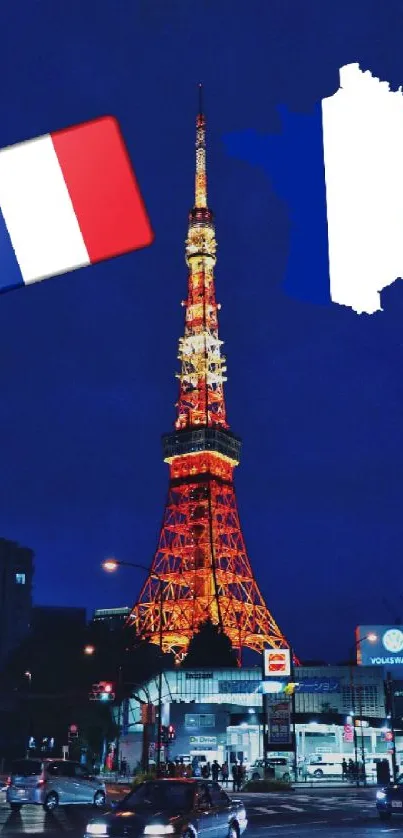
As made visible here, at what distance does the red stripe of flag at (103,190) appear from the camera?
2.90 meters

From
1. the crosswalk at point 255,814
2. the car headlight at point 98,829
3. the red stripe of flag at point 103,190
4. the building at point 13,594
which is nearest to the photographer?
the red stripe of flag at point 103,190

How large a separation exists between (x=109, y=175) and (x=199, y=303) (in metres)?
117

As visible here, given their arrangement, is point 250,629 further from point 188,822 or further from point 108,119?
point 108,119

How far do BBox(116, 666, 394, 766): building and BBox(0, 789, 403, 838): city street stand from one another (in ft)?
126

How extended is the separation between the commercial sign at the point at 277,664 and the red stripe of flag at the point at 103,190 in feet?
184

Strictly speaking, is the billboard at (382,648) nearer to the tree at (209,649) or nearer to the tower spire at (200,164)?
the tree at (209,649)

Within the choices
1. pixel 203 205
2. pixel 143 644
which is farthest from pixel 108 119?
pixel 203 205

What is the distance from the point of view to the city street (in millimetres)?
21641

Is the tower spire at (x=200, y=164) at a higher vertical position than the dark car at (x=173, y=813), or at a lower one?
higher

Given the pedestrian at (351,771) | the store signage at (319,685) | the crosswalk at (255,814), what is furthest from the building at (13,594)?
the crosswalk at (255,814)

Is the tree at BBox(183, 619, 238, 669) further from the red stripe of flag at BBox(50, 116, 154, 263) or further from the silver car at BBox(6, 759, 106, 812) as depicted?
the red stripe of flag at BBox(50, 116, 154, 263)

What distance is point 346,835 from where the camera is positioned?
20.7 metres

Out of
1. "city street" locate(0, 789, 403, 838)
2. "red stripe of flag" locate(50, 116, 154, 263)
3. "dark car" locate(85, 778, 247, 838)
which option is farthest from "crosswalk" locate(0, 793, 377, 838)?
"red stripe of flag" locate(50, 116, 154, 263)

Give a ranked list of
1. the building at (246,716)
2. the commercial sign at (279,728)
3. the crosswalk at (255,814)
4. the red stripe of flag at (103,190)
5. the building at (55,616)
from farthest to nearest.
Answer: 1. the building at (55,616)
2. the building at (246,716)
3. the commercial sign at (279,728)
4. the crosswalk at (255,814)
5. the red stripe of flag at (103,190)
